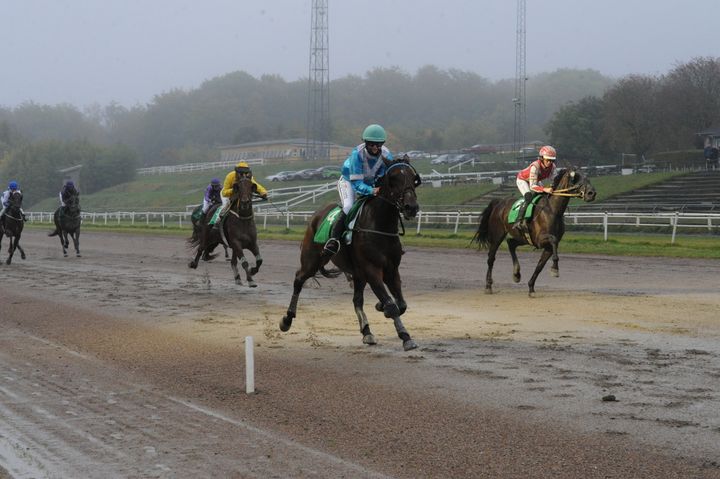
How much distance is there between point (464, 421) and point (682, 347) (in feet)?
13.5

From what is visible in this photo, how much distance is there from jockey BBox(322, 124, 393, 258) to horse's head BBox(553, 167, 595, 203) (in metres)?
6.01

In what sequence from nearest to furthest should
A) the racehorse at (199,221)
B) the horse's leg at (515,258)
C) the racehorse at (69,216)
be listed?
1. the horse's leg at (515,258)
2. the racehorse at (199,221)
3. the racehorse at (69,216)

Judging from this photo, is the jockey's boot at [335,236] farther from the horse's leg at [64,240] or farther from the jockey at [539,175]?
the horse's leg at [64,240]

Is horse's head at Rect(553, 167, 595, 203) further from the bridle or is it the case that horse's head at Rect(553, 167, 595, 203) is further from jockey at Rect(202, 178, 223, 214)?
jockey at Rect(202, 178, 223, 214)

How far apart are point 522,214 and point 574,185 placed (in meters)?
1.10

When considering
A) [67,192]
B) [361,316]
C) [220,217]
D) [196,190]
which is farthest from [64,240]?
[196,190]

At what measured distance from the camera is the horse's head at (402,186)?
33.7 feet

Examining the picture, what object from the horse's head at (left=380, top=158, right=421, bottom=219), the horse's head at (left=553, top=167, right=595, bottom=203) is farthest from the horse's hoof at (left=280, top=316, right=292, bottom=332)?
the horse's head at (left=553, top=167, right=595, bottom=203)

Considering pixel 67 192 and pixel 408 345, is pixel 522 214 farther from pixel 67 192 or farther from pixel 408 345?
pixel 67 192

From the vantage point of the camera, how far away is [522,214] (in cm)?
1706

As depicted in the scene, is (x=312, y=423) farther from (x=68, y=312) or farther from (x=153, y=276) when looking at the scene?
(x=153, y=276)

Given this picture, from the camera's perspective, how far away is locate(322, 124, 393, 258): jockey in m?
11.0

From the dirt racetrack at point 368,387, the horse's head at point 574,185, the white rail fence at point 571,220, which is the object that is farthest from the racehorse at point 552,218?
the white rail fence at point 571,220

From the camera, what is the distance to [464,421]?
7422 millimetres
